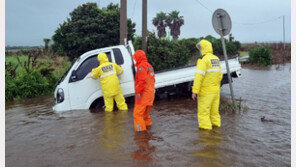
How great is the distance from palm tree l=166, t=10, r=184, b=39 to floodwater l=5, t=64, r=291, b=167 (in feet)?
153

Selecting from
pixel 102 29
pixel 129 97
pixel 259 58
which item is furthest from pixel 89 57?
pixel 259 58

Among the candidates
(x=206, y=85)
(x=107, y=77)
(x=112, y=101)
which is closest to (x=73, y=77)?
(x=107, y=77)

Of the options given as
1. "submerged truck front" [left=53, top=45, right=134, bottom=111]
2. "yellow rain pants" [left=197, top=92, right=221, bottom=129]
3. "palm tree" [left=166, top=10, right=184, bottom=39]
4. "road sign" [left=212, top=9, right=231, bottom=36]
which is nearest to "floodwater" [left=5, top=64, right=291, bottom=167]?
"yellow rain pants" [left=197, top=92, right=221, bottom=129]

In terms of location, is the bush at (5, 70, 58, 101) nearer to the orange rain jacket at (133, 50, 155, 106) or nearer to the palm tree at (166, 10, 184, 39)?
the orange rain jacket at (133, 50, 155, 106)

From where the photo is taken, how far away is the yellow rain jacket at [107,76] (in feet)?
20.0

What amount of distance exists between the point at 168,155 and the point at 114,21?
1534 centimetres

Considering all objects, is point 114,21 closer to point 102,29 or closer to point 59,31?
point 102,29

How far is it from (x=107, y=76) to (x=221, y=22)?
132 inches

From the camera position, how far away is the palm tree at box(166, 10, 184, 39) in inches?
2029

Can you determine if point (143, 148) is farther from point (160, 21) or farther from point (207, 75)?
point (160, 21)

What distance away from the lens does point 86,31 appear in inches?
683
